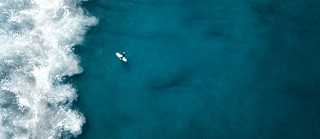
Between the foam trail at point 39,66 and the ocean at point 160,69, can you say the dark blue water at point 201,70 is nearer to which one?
the ocean at point 160,69

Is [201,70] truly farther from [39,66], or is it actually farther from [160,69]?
[39,66]

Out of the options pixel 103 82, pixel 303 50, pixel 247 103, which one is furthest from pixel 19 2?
pixel 303 50

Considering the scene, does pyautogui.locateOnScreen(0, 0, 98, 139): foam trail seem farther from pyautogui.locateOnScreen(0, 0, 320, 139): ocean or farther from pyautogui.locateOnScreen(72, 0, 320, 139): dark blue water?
pyautogui.locateOnScreen(72, 0, 320, 139): dark blue water

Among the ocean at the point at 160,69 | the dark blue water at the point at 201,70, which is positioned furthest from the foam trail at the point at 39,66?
the dark blue water at the point at 201,70

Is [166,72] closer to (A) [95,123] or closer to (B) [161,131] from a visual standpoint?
(B) [161,131]

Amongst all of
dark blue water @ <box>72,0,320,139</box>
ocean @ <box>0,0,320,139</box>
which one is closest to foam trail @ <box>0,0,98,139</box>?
ocean @ <box>0,0,320,139</box>
